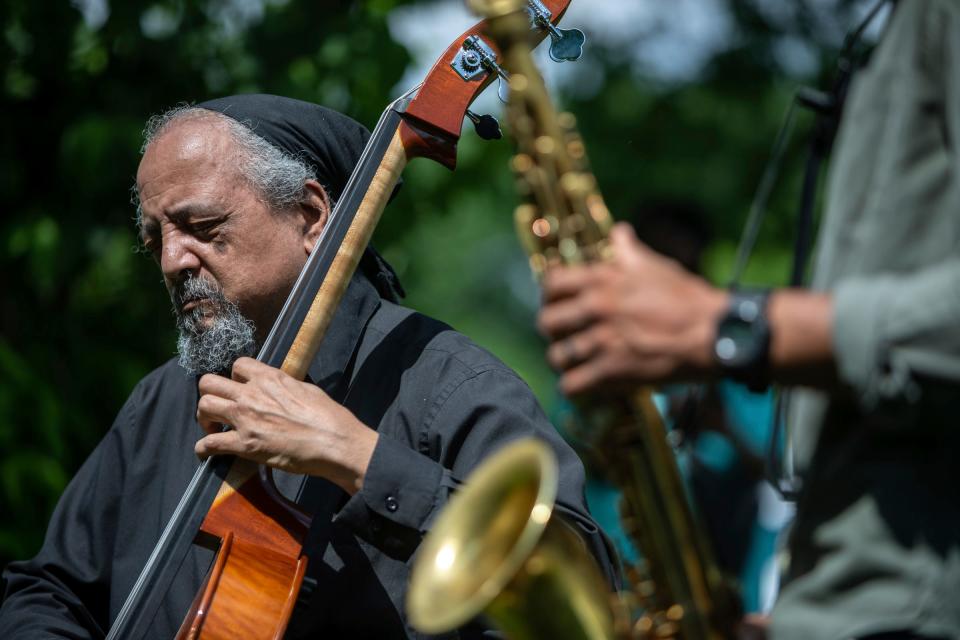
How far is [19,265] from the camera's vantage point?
4395 millimetres

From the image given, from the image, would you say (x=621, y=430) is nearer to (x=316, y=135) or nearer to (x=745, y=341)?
(x=745, y=341)

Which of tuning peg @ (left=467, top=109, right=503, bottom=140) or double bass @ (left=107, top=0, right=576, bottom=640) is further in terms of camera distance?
tuning peg @ (left=467, top=109, right=503, bottom=140)

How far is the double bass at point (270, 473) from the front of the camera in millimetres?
2295

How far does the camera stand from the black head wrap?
287 centimetres

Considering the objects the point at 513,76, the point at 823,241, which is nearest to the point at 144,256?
the point at 513,76

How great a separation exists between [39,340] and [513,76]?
3.29m

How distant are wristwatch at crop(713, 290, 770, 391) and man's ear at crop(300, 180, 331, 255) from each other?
62.6 inches

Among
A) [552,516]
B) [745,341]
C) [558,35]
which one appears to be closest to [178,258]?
[558,35]

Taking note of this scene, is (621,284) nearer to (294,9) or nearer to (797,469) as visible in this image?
(797,469)

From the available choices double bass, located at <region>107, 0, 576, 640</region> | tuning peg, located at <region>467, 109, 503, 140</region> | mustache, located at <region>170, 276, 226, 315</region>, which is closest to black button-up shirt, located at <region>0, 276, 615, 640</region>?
double bass, located at <region>107, 0, 576, 640</region>

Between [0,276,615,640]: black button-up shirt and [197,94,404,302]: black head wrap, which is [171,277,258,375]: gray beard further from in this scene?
[197,94,404,302]: black head wrap

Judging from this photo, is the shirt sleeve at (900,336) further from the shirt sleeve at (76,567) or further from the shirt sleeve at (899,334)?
the shirt sleeve at (76,567)

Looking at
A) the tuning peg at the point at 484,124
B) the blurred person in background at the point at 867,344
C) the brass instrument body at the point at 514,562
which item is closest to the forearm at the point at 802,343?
the blurred person in background at the point at 867,344

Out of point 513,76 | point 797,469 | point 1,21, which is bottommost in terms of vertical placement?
point 797,469
